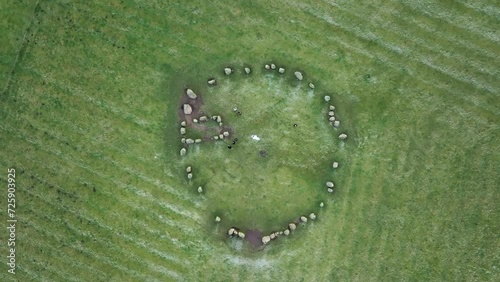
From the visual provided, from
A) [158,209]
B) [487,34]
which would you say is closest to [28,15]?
[158,209]

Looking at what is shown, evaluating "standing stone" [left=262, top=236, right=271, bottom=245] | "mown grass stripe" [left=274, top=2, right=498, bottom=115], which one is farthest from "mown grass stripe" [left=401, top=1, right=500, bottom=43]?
"standing stone" [left=262, top=236, right=271, bottom=245]

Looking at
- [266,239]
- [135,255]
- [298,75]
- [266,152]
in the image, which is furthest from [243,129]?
[135,255]

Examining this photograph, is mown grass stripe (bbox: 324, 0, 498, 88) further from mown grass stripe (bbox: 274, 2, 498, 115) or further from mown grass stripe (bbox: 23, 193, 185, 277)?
mown grass stripe (bbox: 23, 193, 185, 277)

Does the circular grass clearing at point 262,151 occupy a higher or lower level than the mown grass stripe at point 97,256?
higher

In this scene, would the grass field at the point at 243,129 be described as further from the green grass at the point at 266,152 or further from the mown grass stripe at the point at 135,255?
the green grass at the point at 266,152

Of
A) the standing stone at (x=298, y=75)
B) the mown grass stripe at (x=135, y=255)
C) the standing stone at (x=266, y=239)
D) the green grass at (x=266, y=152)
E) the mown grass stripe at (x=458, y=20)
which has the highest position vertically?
the mown grass stripe at (x=458, y=20)

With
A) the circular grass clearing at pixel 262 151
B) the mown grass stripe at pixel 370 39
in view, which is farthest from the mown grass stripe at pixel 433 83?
the circular grass clearing at pixel 262 151

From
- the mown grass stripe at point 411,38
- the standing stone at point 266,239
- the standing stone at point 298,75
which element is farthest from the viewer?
the standing stone at point 298,75
